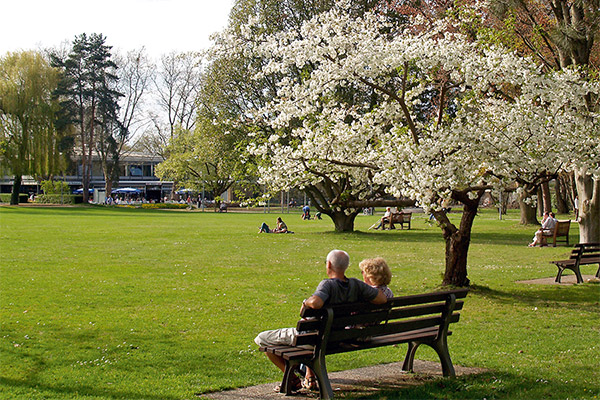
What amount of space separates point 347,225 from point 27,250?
15.5 metres

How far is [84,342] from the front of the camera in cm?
737

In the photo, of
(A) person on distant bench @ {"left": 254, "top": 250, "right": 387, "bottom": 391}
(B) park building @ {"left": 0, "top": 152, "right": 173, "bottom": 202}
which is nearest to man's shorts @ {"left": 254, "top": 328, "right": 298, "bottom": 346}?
(A) person on distant bench @ {"left": 254, "top": 250, "right": 387, "bottom": 391}

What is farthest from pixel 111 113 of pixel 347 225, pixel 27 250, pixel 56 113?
pixel 27 250

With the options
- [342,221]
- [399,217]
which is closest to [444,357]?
[342,221]

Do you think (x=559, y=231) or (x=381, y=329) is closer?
(x=381, y=329)

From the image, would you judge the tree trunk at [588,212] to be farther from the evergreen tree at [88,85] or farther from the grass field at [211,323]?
the evergreen tree at [88,85]

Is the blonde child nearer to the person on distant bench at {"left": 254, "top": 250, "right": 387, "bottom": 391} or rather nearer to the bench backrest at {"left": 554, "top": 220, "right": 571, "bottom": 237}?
the person on distant bench at {"left": 254, "top": 250, "right": 387, "bottom": 391}

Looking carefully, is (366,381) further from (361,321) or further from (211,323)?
(211,323)

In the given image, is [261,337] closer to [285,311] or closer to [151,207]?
[285,311]

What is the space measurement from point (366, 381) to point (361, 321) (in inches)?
27.1

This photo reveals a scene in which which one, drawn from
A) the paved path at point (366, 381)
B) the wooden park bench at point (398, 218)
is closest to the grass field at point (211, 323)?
the paved path at point (366, 381)

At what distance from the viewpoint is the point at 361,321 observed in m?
5.51

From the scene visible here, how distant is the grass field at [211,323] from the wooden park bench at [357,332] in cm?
46

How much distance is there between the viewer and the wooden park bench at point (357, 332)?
5.26m
